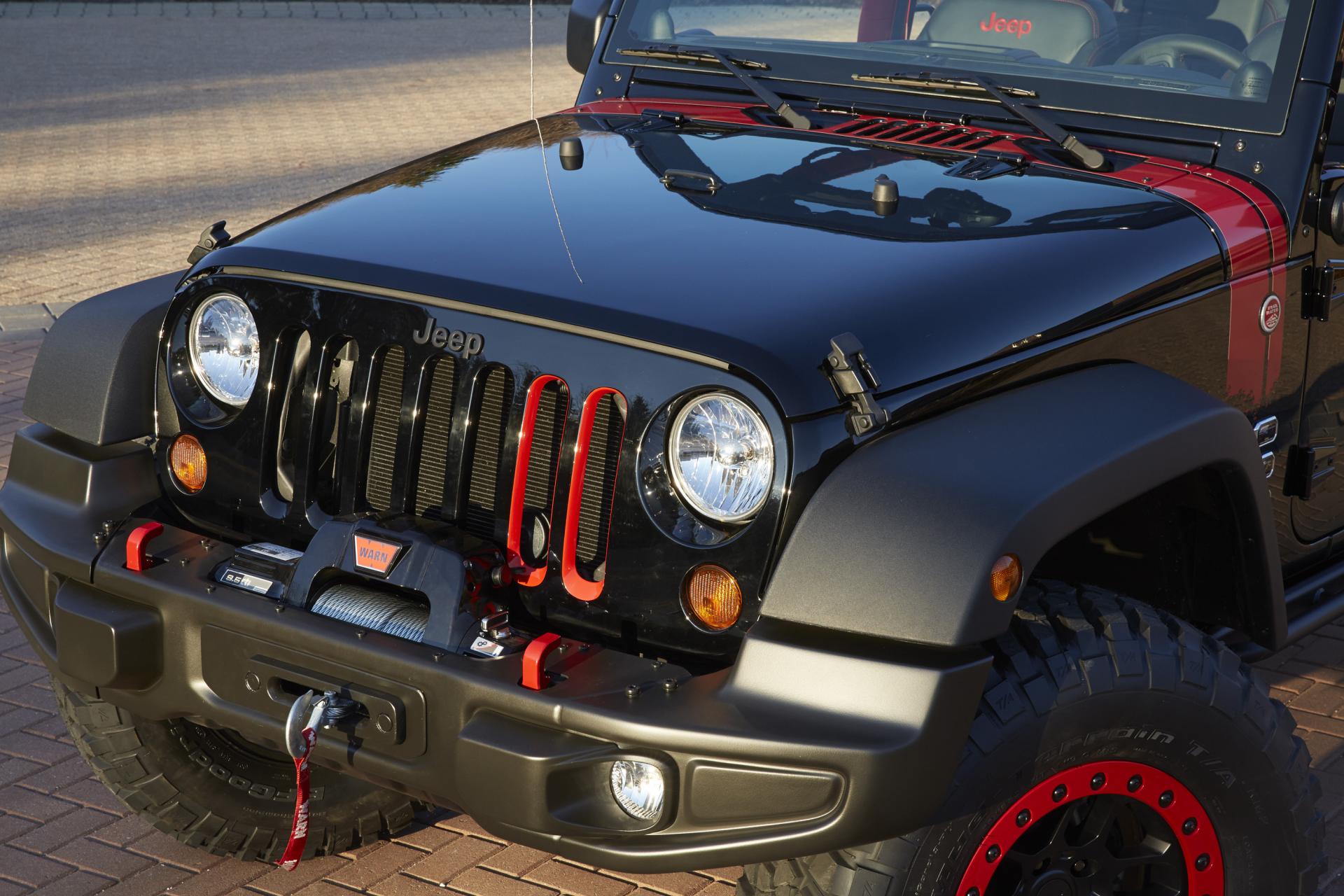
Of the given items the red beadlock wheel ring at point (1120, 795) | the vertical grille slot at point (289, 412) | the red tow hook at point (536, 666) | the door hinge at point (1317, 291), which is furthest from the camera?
the door hinge at point (1317, 291)

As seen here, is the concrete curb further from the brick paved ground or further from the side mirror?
the side mirror

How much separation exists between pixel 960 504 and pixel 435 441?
2.83 ft

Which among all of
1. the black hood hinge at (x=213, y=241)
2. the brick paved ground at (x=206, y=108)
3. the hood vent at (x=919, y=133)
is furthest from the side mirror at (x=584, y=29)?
the brick paved ground at (x=206, y=108)

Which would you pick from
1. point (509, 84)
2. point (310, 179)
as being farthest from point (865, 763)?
point (509, 84)

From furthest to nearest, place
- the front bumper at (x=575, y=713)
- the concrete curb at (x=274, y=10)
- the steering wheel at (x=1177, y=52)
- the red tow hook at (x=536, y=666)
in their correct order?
the concrete curb at (x=274, y=10) < the steering wheel at (x=1177, y=52) < the red tow hook at (x=536, y=666) < the front bumper at (x=575, y=713)

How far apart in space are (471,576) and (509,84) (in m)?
13.0

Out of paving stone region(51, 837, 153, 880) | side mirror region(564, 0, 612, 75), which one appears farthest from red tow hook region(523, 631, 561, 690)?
side mirror region(564, 0, 612, 75)

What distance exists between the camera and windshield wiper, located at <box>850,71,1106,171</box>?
2.96m

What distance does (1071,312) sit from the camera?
243cm

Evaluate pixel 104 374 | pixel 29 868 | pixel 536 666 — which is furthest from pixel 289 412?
pixel 29 868

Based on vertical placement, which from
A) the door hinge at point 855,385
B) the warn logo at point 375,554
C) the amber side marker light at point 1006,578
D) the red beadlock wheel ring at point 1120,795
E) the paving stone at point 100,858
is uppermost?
the door hinge at point 855,385

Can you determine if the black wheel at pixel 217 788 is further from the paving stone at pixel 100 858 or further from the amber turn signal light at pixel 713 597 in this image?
the amber turn signal light at pixel 713 597

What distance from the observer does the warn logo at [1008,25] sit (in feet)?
10.9

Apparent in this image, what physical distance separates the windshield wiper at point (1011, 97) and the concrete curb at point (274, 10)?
1536cm
